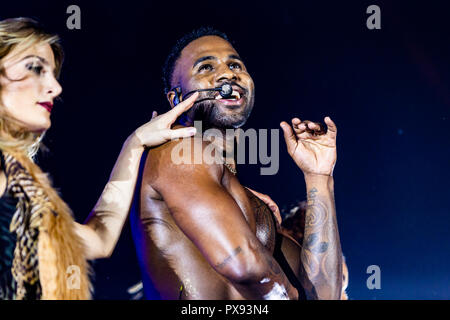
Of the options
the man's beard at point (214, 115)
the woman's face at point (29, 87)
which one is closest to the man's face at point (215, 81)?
the man's beard at point (214, 115)

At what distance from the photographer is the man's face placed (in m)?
2.31

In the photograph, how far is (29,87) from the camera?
1.71m

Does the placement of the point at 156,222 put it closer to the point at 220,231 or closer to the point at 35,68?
the point at 220,231

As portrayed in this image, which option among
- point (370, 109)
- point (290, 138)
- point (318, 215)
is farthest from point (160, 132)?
point (370, 109)

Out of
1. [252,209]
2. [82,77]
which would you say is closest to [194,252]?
[252,209]

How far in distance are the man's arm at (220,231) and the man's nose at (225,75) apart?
548mm

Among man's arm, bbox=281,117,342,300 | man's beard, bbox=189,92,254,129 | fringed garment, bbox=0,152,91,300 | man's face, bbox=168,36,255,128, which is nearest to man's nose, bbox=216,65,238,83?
man's face, bbox=168,36,255,128

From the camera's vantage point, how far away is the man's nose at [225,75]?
231cm

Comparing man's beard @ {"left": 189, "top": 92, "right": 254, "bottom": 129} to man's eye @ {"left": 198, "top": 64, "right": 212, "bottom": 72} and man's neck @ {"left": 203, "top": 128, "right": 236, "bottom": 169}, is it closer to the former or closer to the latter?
man's neck @ {"left": 203, "top": 128, "right": 236, "bottom": 169}

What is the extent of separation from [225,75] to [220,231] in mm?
839

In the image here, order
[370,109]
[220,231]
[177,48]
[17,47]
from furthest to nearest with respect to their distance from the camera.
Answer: [370,109] < [177,48] < [220,231] < [17,47]
